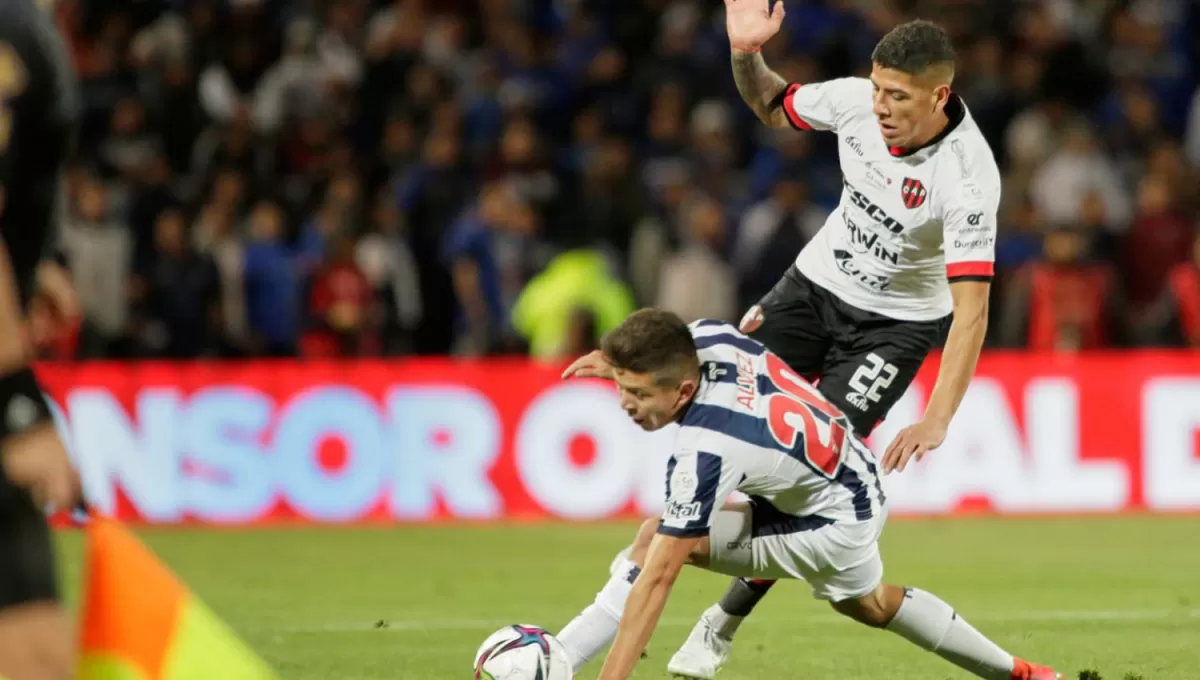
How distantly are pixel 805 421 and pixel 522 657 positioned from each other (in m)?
1.16

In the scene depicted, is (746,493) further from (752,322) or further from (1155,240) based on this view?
(1155,240)

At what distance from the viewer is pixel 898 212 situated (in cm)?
659

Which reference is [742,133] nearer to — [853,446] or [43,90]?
[853,446]

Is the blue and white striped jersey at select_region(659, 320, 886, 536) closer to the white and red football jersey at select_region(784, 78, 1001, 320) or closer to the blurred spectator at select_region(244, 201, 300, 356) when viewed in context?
the white and red football jersey at select_region(784, 78, 1001, 320)

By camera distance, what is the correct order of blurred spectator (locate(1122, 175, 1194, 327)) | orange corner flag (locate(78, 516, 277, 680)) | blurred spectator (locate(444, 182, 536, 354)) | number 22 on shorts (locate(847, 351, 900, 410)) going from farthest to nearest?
blurred spectator (locate(1122, 175, 1194, 327)) → blurred spectator (locate(444, 182, 536, 354)) → number 22 on shorts (locate(847, 351, 900, 410)) → orange corner flag (locate(78, 516, 277, 680))

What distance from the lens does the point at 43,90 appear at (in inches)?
139

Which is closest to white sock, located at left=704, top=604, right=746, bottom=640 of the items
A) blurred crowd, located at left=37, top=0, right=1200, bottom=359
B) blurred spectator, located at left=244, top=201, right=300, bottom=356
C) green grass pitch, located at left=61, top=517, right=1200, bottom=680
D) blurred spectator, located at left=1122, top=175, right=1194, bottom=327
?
green grass pitch, located at left=61, top=517, right=1200, bottom=680

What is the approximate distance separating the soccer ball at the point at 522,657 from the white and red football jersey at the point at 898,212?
190 centimetres

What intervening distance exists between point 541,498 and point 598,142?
3672mm

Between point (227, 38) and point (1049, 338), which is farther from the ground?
point (227, 38)

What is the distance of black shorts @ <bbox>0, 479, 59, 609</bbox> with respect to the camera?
3.42m

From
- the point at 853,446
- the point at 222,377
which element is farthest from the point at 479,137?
the point at 853,446

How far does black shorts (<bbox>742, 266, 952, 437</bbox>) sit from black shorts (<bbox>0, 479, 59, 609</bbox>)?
385 cm

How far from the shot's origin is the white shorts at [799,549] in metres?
5.77
